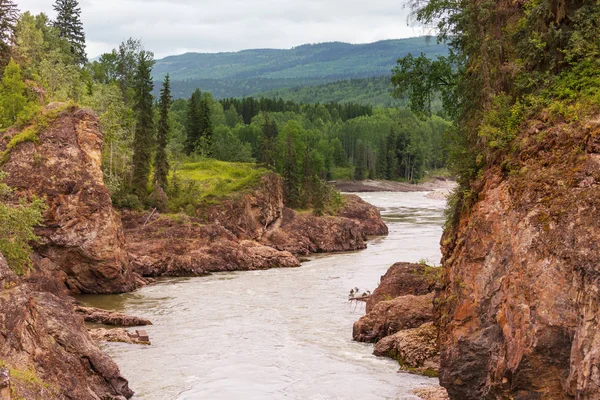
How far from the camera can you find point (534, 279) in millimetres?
16578

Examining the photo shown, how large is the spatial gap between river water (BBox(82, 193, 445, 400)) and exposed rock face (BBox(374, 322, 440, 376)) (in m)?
0.51

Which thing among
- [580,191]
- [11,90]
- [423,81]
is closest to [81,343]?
[580,191]

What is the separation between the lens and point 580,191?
1634 cm

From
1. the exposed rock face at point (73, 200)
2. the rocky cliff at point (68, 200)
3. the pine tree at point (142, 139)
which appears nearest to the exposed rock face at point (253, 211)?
the pine tree at point (142, 139)

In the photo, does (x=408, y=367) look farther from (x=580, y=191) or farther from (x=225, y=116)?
(x=225, y=116)

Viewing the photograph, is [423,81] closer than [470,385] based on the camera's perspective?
No

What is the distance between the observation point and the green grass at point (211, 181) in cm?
6371

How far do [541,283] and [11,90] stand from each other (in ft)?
158

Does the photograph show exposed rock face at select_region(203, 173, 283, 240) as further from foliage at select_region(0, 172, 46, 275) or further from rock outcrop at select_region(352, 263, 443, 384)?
foliage at select_region(0, 172, 46, 275)

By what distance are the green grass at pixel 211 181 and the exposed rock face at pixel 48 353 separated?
41.0m

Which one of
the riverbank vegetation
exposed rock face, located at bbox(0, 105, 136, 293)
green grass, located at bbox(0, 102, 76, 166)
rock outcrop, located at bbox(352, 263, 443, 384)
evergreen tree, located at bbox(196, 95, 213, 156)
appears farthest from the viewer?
evergreen tree, located at bbox(196, 95, 213, 156)

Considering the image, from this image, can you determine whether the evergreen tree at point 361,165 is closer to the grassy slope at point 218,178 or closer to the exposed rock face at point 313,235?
the grassy slope at point 218,178

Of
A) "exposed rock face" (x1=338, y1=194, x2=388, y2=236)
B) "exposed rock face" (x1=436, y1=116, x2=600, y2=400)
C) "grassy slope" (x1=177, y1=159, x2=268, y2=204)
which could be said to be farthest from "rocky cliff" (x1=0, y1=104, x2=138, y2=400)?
"exposed rock face" (x1=338, y1=194, x2=388, y2=236)

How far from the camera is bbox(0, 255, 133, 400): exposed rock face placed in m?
16.1
